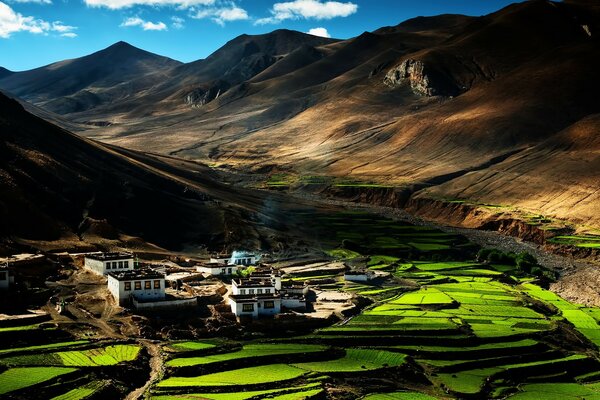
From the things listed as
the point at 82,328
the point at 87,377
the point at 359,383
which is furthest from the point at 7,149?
the point at 359,383

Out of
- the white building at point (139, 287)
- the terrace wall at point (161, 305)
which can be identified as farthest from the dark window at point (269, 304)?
the white building at point (139, 287)

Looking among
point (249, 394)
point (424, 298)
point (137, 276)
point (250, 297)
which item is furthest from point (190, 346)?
point (424, 298)

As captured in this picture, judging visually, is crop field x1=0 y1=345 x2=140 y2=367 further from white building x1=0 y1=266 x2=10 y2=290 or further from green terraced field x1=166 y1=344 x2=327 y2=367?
white building x1=0 y1=266 x2=10 y2=290

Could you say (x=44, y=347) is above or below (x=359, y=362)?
above

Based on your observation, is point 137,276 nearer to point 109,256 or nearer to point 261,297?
point 261,297

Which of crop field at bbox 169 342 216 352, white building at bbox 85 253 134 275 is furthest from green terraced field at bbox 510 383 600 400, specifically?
white building at bbox 85 253 134 275

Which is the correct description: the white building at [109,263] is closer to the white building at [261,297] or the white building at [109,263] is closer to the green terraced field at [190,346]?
the white building at [261,297]
